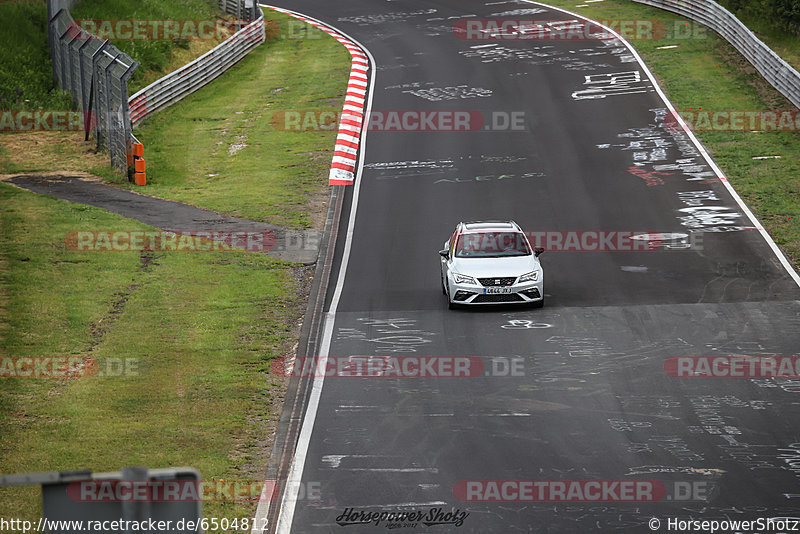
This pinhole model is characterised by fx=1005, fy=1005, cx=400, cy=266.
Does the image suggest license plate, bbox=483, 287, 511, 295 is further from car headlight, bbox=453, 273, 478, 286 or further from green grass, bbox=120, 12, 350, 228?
green grass, bbox=120, 12, 350, 228

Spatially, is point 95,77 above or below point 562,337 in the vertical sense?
above

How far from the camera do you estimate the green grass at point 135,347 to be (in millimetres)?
12594

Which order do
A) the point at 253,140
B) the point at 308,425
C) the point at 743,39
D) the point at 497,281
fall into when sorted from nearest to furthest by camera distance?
the point at 308,425, the point at 497,281, the point at 253,140, the point at 743,39

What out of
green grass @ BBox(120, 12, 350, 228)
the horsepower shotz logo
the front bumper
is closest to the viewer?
the horsepower shotz logo

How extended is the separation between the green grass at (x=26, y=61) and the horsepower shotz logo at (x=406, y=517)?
92.6 feet

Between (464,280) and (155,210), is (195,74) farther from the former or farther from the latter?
(464,280)

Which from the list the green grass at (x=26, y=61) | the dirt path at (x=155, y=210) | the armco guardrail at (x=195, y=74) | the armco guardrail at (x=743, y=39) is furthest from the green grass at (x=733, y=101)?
the green grass at (x=26, y=61)

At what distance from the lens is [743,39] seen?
130 ft

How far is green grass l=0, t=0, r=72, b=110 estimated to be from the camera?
35.4m

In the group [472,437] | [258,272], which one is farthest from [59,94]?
[472,437]

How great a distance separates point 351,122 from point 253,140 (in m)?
3.46

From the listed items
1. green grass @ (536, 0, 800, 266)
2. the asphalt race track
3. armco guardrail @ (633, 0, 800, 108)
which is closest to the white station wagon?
the asphalt race track

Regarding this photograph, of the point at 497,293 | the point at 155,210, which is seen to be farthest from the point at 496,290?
the point at 155,210

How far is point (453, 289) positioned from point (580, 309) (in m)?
2.39
